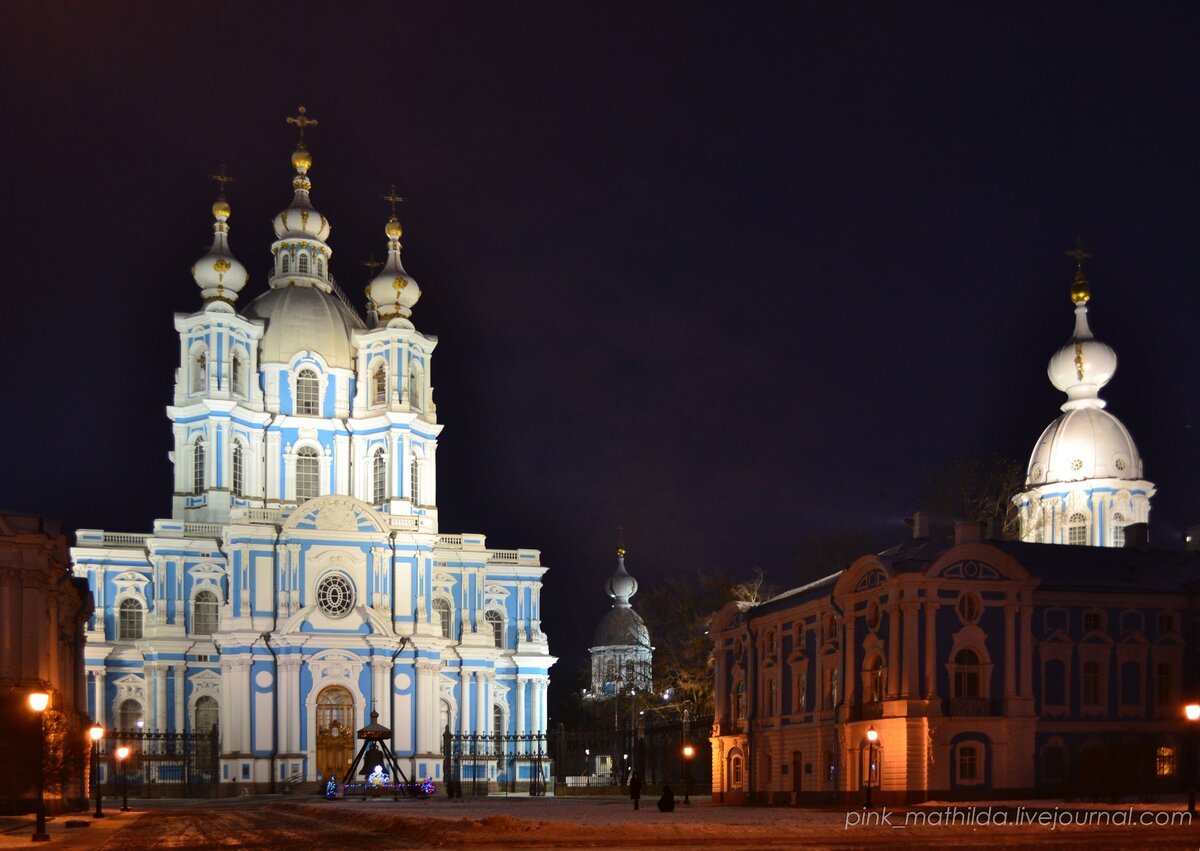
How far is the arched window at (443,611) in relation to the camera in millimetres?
85000

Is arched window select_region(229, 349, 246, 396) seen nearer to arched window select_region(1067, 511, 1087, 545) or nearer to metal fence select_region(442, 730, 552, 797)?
metal fence select_region(442, 730, 552, 797)

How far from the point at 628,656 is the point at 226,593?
140ft

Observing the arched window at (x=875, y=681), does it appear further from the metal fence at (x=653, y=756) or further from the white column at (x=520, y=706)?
the white column at (x=520, y=706)

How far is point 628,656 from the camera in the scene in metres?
117

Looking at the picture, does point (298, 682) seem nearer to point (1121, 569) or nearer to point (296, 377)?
point (296, 377)

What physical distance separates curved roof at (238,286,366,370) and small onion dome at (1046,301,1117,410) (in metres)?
33.8

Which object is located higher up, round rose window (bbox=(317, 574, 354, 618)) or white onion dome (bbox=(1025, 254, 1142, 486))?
white onion dome (bbox=(1025, 254, 1142, 486))

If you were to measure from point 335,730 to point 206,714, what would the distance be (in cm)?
607

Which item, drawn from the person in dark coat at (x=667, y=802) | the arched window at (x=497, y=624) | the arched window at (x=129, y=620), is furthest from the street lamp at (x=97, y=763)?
the arched window at (x=497, y=624)

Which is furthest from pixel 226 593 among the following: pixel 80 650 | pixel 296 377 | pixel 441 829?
pixel 441 829

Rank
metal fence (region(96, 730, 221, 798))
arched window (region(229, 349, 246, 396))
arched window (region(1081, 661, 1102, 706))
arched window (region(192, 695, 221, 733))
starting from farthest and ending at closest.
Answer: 1. arched window (region(229, 349, 246, 396))
2. arched window (region(192, 695, 221, 733))
3. metal fence (region(96, 730, 221, 798))
4. arched window (region(1081, 661, 1102, 706))

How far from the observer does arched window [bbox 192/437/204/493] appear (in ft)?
270

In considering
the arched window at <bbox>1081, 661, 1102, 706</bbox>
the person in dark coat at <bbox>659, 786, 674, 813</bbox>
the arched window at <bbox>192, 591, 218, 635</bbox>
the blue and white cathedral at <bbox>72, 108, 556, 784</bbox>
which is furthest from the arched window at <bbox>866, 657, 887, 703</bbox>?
the arched window at <bbox>192, 591, 218, 635</bbox>

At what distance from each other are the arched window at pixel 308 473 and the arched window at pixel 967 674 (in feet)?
142
